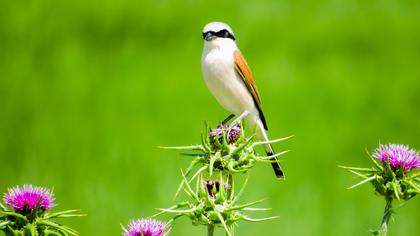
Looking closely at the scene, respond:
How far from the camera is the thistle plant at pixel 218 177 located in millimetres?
3074

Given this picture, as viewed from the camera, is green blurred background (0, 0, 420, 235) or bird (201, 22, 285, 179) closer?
bird (201, 22, 285, 179)

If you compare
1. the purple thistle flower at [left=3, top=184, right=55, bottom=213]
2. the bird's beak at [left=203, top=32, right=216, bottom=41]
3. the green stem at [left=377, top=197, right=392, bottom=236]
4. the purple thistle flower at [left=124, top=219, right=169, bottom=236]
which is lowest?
the green stem at [left=377, top=197, right=392, bottom=236]

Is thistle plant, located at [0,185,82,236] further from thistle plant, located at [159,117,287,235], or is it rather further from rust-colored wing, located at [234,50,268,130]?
rust-colored wing, located at [234,50,268,130]

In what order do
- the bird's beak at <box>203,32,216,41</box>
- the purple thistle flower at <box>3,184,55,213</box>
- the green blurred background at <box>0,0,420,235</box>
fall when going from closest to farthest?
the purple thistle flower at <box>3,184,55,213</box>
the bird's beak at <box>203,32,216,41</box>
the green blurred background at <box>0,0,420,235</box>

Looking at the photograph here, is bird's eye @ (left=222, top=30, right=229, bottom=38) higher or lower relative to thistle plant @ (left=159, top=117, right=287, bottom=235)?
higher

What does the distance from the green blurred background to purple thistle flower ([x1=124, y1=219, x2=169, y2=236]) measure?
16.8 ft

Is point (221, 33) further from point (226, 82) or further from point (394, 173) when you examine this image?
point (394, 173)

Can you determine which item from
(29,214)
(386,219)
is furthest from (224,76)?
(29,214)

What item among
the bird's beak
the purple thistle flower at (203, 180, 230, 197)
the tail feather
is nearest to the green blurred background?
the tail feather

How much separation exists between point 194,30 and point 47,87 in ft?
6.24

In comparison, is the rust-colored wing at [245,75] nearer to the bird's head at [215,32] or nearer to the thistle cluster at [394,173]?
the bird's head at [215,32]

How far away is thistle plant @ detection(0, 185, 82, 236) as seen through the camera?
123 inches

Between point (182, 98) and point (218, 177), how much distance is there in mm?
5184

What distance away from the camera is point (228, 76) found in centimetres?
468
